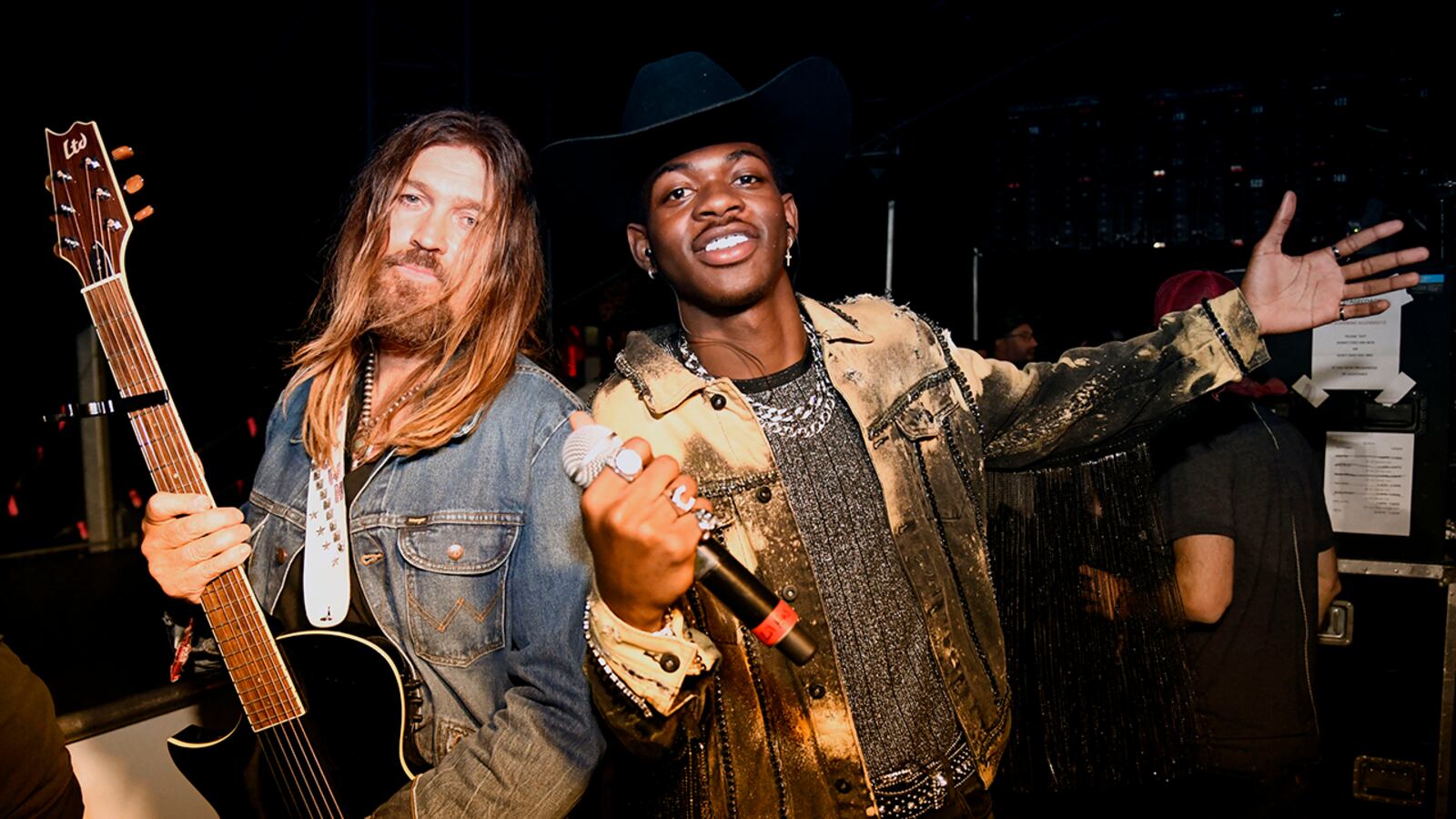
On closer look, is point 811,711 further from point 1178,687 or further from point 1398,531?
point 1398,531

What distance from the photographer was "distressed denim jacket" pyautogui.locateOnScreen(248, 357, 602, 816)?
4.71 feet

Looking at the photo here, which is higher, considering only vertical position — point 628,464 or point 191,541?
point 628,464

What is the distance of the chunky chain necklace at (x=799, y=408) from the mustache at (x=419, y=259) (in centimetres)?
58

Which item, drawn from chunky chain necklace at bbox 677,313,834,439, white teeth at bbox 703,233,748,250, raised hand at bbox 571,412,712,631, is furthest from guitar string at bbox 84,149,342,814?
white teeth at bbox 703,233,748,250

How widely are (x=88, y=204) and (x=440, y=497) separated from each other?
94 cm

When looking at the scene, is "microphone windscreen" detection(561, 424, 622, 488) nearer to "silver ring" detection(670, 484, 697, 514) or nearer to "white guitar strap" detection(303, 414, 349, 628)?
"silver ring" detection(670, 484, 697, 514)

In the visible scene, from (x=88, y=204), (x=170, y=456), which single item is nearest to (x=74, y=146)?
(x=88, y=204)

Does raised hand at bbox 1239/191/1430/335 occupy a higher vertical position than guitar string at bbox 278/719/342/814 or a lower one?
higher

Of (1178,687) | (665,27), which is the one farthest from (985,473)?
(665,27)

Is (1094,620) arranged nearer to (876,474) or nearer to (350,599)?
(876,474)

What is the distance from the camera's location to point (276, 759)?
155cm

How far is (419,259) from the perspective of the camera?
175cm

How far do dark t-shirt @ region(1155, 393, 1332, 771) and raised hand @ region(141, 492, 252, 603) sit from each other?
8.17 ft

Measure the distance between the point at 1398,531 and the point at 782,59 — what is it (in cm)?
488
